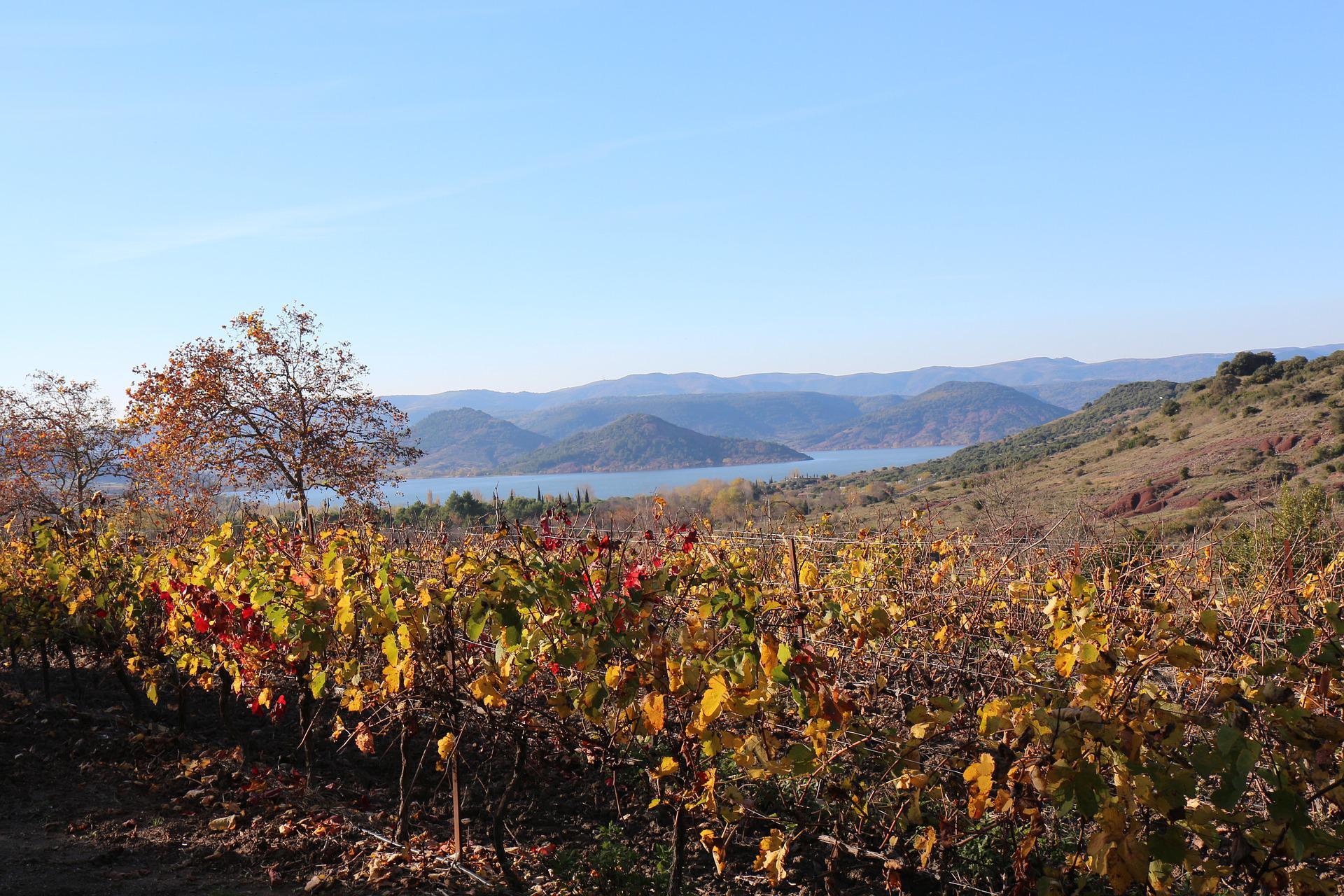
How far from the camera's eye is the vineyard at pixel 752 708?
6.58 feet

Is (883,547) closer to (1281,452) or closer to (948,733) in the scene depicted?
(948,733)

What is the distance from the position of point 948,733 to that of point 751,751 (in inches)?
73.8

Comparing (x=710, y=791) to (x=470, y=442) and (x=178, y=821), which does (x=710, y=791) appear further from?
(x=470, y=442)

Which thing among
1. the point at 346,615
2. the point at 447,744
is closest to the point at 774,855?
→ the point at 447,744

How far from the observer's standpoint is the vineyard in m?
2.01

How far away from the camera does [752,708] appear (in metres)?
2.15

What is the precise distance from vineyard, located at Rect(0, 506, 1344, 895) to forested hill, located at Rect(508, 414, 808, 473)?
13472cm

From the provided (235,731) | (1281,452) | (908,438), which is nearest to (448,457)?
(908,438)

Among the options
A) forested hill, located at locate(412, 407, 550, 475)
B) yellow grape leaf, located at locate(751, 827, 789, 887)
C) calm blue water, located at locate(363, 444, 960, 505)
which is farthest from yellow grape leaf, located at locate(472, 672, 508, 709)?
forested hill, located at locate(412, 407, 550, 475)

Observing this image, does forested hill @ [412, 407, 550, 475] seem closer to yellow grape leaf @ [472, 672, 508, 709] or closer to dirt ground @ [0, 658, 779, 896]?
dirt ground @ [0, 658, 779, 896]

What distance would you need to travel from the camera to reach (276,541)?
4.47 metres

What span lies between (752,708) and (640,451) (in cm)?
14532

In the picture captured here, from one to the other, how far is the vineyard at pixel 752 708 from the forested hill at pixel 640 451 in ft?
442

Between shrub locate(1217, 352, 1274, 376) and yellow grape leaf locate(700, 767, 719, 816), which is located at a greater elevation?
shrub locate(1217, 352, 1274, 376)
